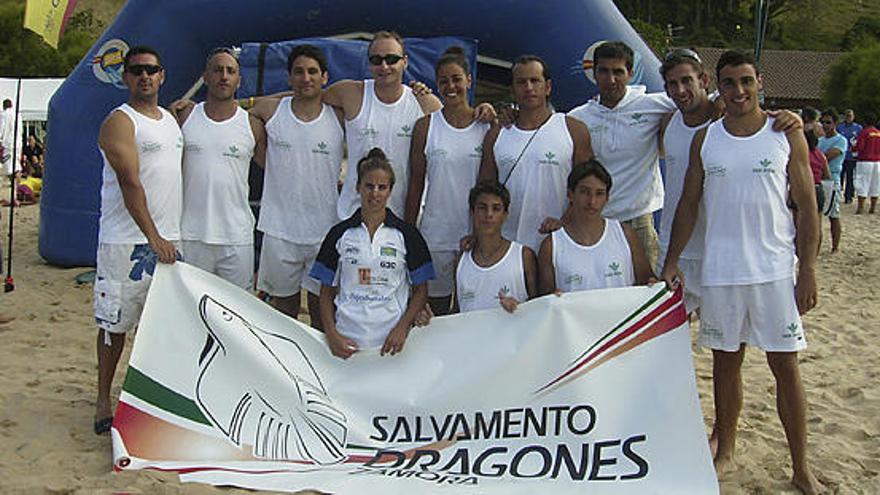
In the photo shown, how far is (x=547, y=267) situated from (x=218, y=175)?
156 cm

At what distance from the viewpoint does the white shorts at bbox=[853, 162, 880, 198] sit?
1314 cm

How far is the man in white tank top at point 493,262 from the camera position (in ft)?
11.6

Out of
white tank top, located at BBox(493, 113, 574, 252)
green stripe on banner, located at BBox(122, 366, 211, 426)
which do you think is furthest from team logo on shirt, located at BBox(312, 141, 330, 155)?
green stripe on banner, located at BBox(122, 366, 211, 426)

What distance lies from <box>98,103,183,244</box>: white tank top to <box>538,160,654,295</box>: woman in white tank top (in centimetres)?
165

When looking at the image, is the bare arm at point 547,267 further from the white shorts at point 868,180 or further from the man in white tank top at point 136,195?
the white shorts at point 868,180

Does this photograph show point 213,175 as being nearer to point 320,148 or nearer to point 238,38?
point 320,148

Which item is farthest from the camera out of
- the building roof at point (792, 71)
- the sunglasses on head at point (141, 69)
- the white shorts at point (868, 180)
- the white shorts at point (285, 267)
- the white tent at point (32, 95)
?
the building roof at point (792, 71)

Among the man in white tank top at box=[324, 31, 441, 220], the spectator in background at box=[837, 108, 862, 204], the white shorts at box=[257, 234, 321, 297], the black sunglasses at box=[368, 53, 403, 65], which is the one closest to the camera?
the black sunglasses at box=[368, 53, 403, 65]

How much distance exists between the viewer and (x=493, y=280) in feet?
11.9

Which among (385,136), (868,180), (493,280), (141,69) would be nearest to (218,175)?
(141,69)

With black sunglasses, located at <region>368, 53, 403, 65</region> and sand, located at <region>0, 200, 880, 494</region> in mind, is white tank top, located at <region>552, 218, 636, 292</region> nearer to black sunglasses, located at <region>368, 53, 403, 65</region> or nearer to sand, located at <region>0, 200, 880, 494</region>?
sand, located at <region>0, 200, 880, 494</region>

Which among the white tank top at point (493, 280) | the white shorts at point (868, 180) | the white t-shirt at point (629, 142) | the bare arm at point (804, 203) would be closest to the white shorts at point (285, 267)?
the white tank top at point (493, 280)

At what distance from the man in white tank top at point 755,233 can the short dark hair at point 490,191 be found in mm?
799

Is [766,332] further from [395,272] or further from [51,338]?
[51,338]
